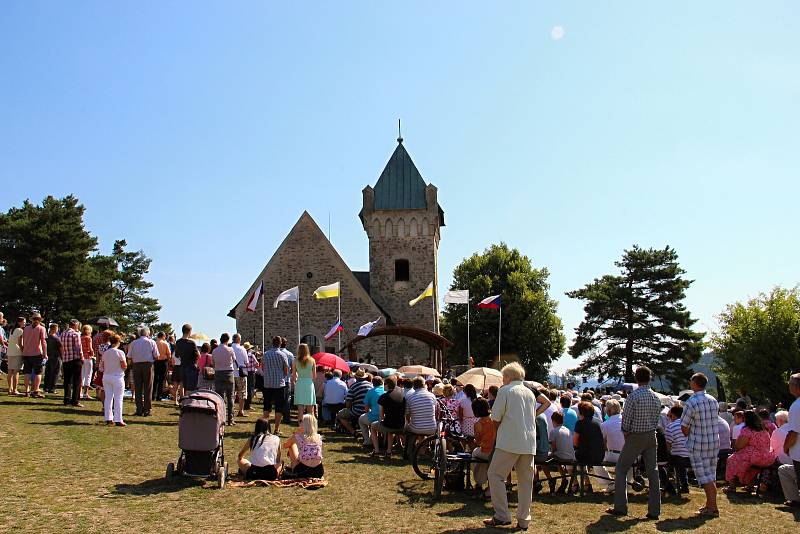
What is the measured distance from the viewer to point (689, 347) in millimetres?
50531

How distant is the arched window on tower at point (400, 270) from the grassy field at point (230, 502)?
32157 mm

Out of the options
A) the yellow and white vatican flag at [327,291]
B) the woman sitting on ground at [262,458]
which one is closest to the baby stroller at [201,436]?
the woman sitting on ground at [262,458]

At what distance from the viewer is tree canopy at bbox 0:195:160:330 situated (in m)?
42.3

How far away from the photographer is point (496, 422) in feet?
28.0

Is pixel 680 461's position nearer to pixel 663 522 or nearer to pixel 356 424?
pixel 663 522

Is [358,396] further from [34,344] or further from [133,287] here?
[133,287]

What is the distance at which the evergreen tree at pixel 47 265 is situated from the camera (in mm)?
42312

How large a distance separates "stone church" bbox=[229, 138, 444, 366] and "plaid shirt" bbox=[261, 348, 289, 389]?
2395cm

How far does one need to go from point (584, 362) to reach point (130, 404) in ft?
134

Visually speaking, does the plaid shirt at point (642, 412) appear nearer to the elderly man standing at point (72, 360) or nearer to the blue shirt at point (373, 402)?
the blue shirt at point (373, 402)

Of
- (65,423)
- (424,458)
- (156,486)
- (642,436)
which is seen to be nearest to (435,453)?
(424,458)

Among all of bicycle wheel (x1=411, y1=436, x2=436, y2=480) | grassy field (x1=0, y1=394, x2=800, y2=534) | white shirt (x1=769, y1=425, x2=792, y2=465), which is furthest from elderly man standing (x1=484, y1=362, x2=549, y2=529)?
white shirt (x1=769, y1=425, x2=792, y2=465)

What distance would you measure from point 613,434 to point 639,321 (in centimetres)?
4166

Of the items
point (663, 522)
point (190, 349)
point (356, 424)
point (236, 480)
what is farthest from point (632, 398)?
point (190, 349)
